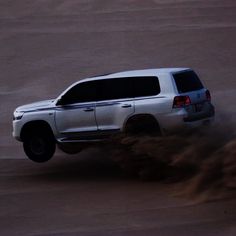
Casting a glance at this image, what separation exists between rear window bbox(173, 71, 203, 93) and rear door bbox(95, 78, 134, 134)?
94 centimetres

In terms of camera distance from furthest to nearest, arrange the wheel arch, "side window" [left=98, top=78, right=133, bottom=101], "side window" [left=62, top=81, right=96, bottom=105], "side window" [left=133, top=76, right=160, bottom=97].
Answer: the wheel arch
"side window" [left=62, top=81, right=96, bottom=105]
"side window" [left=98, top=78, right=133, bottom=101]
"side window" [left=133, top=76, right=160, bottom=97]

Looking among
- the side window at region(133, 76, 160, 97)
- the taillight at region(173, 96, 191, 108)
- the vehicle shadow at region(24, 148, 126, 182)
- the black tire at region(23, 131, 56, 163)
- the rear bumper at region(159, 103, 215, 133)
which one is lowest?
the vehicle shadow at region(24, 148, 126, 182)

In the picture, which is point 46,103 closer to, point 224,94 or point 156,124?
point 156,124

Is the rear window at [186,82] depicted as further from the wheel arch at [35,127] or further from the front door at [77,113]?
the wheel arch at [35,127]

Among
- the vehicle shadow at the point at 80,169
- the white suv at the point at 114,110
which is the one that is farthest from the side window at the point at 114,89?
the vehicle shadow at the point at 80,169

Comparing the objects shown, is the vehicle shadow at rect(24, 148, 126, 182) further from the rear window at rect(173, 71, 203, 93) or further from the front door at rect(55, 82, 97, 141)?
the rear window at rect(173, 71, 203, 93)

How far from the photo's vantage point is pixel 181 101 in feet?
47.6

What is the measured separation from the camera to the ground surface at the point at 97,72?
11203 millimetres

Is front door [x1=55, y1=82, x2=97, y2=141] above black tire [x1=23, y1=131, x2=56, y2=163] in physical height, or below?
above

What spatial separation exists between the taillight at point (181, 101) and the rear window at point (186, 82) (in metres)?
0.19

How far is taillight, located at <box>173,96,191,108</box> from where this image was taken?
47.4ft

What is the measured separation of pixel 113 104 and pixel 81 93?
3.00 ft

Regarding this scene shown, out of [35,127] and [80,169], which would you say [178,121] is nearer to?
[80,169]

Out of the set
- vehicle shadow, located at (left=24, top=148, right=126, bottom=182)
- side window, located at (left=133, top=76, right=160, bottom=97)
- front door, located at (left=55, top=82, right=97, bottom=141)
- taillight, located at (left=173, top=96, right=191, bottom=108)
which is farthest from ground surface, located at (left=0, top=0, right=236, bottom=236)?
side window, located at (left=133, top=76, right=160, bottom=97)
